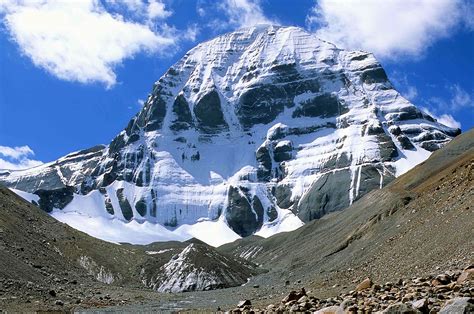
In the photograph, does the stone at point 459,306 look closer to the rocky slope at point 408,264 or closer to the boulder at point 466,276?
the rocky slope at point 408,264

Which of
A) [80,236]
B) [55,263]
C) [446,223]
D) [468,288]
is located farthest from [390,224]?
[468,288]

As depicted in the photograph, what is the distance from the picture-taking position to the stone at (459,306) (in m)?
20.8

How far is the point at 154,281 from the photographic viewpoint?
137125mm

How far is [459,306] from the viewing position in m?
21.1

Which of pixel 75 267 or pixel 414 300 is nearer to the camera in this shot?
pixel 414 300

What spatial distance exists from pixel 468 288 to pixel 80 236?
11070cm

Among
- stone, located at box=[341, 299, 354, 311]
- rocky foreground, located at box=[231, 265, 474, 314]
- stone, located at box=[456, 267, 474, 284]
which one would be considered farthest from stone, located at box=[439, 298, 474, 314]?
stone, located at box=[456, 267, 474, 284]

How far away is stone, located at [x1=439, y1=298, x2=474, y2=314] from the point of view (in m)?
20.8

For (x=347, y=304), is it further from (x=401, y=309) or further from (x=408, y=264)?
(x=408, y=264)

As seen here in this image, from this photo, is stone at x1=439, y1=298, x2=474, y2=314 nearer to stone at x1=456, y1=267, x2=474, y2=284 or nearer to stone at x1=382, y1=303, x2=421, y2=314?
stone at x1=382, y1=303, x2=421, y2=314

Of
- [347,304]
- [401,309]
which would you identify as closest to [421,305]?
[401,309]

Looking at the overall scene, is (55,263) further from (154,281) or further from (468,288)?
(468,288)

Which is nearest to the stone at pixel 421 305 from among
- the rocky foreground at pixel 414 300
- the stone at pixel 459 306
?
the rocky foreground at pixel 414 300

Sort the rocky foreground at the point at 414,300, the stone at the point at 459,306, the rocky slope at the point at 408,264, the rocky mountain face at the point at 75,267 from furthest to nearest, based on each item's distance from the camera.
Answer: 1. the rocky mountain face at the point at 75,267
2. the rocky slope at the point at 408,264
3. the rocky foreground at the point at 414,300
4. the stone at the point at 459,306
